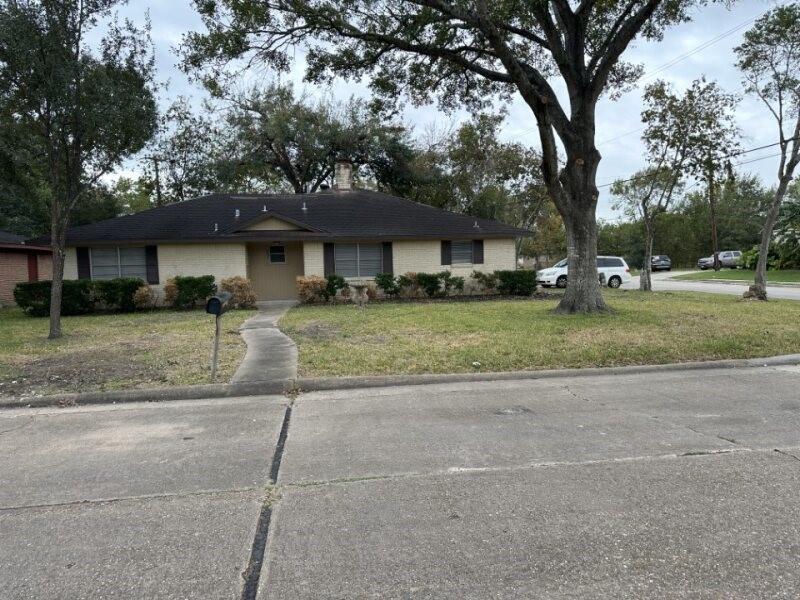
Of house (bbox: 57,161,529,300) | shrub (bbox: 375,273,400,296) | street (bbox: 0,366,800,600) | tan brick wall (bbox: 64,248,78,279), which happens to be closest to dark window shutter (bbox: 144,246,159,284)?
house (bbox: 57,161,529,300)

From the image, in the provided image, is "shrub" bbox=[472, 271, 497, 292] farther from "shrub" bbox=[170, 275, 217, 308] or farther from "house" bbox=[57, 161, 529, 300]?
"shrub" bbox=[170, 275, 217, 308]

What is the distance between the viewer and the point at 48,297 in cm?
1568

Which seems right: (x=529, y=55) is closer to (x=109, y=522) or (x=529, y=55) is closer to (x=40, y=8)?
(x=40, y=8)

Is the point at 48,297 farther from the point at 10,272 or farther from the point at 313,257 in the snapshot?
the point at 10,272

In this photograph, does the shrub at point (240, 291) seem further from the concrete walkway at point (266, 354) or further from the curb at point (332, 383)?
the curb at point (332, 383)

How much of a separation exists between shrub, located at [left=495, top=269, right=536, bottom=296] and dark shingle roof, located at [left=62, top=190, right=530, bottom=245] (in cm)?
167

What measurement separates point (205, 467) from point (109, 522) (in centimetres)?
91

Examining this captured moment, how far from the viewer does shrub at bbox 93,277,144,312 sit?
16297mm

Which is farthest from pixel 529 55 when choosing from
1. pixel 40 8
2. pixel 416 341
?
pixel 40 8

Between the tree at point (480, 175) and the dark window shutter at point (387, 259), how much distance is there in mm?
12406

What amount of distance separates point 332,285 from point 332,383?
11.2 meters

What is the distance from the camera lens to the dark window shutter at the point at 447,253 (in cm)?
2014

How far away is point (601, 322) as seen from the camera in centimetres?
1130

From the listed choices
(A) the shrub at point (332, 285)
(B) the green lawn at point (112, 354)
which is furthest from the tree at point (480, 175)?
(B) the green lawn at point (112, 354)
